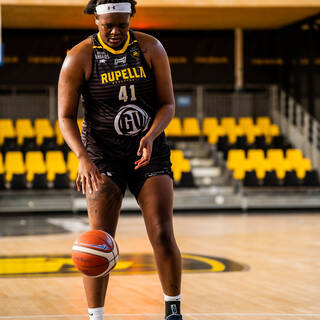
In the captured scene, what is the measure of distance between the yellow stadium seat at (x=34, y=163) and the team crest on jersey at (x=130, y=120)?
41.2 ft

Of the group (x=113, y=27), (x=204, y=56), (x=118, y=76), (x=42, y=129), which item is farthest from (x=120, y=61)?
(x=204, y=56)

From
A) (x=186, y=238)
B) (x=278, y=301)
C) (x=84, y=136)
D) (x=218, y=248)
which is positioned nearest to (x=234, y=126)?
(x=186, y=238)

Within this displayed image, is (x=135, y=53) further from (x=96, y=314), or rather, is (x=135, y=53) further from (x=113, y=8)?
(x=96, y=314)

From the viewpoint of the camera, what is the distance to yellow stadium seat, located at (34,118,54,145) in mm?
17938

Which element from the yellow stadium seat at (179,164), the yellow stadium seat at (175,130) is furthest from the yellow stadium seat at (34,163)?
the yellow stadium seat at (175,130)

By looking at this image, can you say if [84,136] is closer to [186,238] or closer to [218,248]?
[218,248]

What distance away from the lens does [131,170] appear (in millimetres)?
4016

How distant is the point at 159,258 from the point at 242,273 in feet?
9.72

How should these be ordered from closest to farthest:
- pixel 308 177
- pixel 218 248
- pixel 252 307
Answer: pixel 252 307 < pixel 218 248 < pixel 308 177

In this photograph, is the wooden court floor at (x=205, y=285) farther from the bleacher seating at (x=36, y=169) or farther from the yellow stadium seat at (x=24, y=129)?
the yellow stadium seat at (x=24, y=129)

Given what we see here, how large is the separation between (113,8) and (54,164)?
1298cm

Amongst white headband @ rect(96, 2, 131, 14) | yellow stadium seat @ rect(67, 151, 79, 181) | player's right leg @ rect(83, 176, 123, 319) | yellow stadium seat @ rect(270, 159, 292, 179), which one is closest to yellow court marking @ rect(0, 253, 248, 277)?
player's right leg @ rect(83, 176, 123, 319)

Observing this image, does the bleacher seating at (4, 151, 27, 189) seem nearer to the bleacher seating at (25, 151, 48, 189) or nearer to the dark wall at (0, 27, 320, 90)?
the bleacher seating at (25, 151, 48, 189)

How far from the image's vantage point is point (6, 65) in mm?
20516
